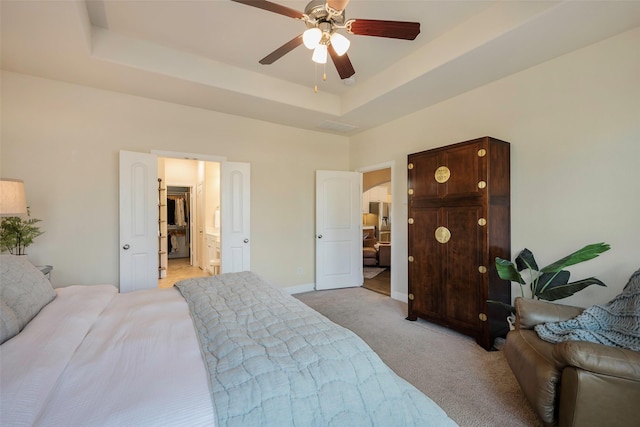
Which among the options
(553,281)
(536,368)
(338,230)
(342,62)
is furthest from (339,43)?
(338,230)

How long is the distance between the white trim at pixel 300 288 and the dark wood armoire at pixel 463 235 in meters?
1.84

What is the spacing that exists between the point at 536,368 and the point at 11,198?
3930 millimetres

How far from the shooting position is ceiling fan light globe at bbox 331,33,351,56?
1.86m

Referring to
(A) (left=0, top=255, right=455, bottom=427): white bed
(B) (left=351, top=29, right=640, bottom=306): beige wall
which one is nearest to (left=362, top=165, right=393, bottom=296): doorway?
(B) (left=351, top=29, right=640, bottom=306): beige wall

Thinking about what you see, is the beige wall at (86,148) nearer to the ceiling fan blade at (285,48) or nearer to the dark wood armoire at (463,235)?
the ceiling fan blade at (285,48)

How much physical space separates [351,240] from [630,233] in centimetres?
332

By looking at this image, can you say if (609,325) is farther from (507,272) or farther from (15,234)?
(15,234)

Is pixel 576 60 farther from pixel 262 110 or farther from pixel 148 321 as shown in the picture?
pixel 148 321

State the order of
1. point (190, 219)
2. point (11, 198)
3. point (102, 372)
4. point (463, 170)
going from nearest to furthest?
point (102, 372), point (11, 198), point (463, 170), point (190, 219)

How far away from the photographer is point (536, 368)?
160 centimetres

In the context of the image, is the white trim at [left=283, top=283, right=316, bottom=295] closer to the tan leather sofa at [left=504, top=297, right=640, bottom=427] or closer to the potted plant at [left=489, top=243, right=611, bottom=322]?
the potted plant at [left=489, top=243, right=611, bottom=322]

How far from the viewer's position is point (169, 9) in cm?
233

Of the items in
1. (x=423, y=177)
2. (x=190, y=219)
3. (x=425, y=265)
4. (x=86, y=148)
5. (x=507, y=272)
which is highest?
(x=86, y=148)

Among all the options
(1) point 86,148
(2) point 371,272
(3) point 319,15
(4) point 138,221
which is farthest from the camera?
(2) point 371,272
